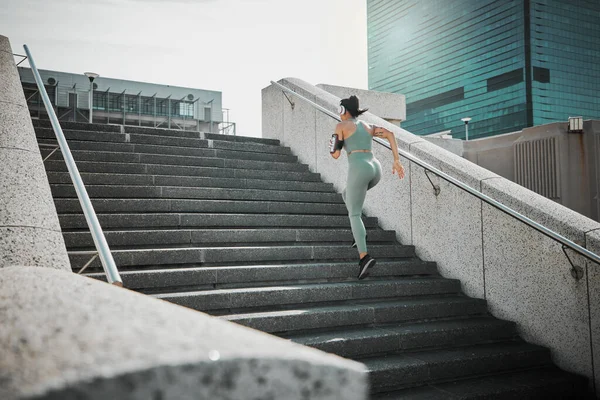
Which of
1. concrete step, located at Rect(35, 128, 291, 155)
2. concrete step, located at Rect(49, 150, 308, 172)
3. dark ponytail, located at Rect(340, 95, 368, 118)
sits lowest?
concrete step, located at Rect(49, 150, 308, 172)

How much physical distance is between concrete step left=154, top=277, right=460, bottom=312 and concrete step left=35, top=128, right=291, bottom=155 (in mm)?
4323

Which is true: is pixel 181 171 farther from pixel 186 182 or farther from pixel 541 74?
pixel 541 74

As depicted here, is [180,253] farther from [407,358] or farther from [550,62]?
[550,62]

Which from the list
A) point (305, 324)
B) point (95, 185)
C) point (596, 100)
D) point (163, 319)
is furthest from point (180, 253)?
point (596, 100)

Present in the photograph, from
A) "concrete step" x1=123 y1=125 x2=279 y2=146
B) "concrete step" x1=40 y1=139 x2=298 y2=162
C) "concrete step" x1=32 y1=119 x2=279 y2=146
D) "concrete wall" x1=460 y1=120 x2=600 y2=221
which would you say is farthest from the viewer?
"concrete wall" x1=460 y1=120 x2=600 y2=221

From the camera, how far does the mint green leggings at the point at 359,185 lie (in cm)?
518

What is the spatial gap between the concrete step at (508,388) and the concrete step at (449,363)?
0.06 metres

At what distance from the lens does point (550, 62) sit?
86188 mm

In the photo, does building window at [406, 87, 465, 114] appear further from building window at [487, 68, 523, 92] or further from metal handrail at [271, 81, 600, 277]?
metal handrail at [271, 81, 600, 277]

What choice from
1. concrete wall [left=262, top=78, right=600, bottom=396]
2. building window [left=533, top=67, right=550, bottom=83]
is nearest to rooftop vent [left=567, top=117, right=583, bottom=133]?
concrete wall [left=262, top=78, right=600, bottom=396]

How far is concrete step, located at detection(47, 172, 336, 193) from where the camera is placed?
6.37m

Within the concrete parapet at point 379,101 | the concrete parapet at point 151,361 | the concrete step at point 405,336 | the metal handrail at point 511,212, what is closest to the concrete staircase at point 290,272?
the concrete step at point 405,336

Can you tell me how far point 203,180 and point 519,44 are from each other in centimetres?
8971

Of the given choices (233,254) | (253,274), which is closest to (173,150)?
(233,254)
